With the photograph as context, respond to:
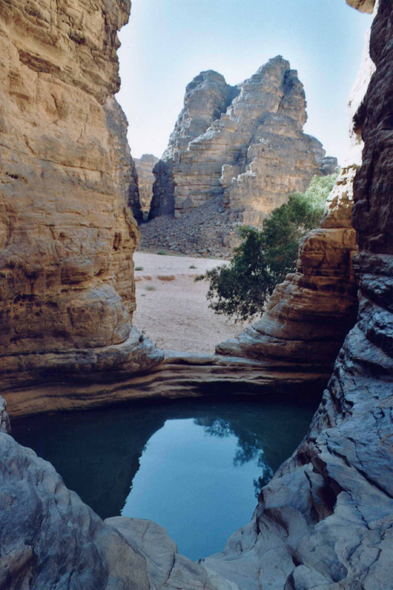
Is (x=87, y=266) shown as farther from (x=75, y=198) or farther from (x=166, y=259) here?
(x=166, y=259)

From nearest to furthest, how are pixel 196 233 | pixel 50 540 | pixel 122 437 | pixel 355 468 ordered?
1. pixel 50 540
2. pixel 355 468
3. pixel 122 437
4. pixel 196 233

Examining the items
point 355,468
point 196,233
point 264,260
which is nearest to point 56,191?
point 355,468

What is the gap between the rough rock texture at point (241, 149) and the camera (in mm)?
36250

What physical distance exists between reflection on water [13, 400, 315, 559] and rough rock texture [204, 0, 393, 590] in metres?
1.15

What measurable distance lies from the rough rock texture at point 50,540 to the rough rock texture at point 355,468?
3.48 feet

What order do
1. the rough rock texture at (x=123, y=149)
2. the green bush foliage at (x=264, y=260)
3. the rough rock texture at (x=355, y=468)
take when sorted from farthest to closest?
the rough rock texture at (x=123, y=149), the green bush foliage at (x=264, y=260), the rough rock texture at (x=355, y=468)

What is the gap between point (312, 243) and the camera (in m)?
7.62

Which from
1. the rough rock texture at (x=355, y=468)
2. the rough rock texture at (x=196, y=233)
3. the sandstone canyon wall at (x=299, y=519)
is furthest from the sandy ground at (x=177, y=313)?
the rough rock texture at (x=196, y=233)

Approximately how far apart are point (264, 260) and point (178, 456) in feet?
27.0

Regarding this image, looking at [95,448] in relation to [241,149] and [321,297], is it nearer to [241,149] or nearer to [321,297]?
[321,297]

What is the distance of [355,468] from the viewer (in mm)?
2664

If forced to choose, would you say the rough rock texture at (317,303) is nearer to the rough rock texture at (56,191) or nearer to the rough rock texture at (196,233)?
the rough rock texture at (56,191)

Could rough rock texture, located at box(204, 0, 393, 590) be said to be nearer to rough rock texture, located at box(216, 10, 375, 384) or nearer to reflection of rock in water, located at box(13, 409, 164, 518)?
rough rock texture, located at box(216, 10, 375, 384)

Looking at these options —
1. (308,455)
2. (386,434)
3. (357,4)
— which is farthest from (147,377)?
(357,4)
